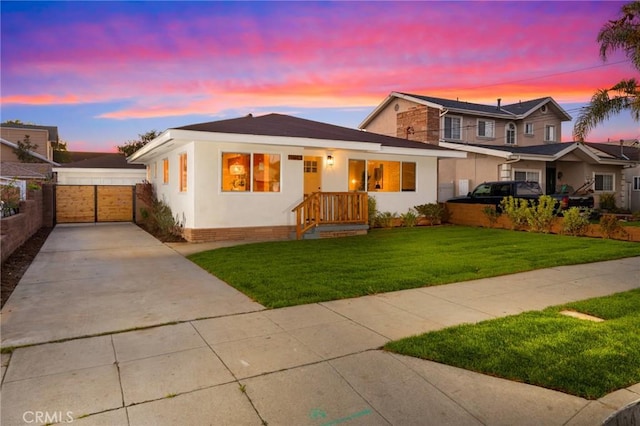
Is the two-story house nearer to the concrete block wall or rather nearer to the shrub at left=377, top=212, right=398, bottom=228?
the shrub at left=377, top=212, right=398, bottom=228

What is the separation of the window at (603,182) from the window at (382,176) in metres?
13.9

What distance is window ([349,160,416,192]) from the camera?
15.4 m

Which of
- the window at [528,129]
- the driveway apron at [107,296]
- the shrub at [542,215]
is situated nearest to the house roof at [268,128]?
the driveway apron at [107,296]

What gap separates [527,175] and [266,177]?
15.1 m

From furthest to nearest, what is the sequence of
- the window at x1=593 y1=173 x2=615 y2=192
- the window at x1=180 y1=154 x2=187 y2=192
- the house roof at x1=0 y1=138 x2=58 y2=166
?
the house roof at x1=0 y1=138 x2=58 y2=166 < the window at x1=593 y1=173 x2=615 y2=192 < the window at x1=180 y1=154 x2=187 y2=192

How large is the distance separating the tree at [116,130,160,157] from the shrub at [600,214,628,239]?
3836 centimetres

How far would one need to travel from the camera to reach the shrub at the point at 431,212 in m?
16.5

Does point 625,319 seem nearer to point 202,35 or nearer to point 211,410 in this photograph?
point 211,410

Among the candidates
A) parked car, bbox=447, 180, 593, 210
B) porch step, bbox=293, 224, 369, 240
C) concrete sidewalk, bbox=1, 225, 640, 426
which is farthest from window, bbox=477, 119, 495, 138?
concrete sidewalk, bbox=1, 225, 640, 426

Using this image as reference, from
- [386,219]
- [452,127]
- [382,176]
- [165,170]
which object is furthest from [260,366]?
[452,127]

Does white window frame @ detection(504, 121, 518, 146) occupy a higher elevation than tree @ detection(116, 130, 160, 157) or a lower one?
lower

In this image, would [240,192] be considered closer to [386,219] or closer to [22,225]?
[22,225]

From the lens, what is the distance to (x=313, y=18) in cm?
1377

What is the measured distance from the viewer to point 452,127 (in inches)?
975
